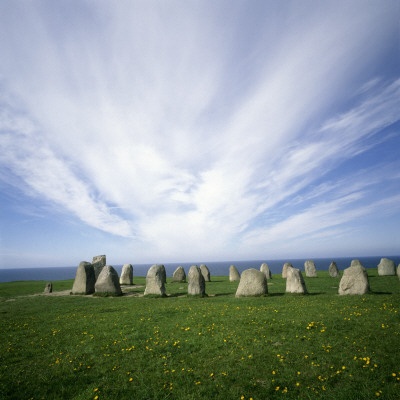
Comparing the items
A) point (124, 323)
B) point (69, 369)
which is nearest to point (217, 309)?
point (124, 323)

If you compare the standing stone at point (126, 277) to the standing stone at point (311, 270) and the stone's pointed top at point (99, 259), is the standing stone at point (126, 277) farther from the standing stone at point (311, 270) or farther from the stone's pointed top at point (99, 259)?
the standing stone at point (311, 270)

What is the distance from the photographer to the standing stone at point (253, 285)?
17.7 metres

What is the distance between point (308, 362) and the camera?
657 cm

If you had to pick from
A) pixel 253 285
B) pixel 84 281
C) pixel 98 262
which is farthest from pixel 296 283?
pixel 98 262

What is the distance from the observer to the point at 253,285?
17891 mm

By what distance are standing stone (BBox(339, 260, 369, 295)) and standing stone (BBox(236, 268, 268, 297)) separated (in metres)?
5.51

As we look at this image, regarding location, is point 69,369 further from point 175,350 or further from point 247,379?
point 247,379

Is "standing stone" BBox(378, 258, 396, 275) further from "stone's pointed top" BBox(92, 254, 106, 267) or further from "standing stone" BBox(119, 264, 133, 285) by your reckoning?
"stone's pointed top" BBox(92, 254, 106, 267)

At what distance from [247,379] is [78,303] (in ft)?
54.7

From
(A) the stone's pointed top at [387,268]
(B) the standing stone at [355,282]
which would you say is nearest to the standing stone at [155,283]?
(B) the standing stone at [355,282]

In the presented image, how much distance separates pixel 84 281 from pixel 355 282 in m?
24.1

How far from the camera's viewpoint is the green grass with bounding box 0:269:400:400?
5664 millimetres

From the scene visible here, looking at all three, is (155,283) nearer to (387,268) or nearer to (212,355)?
(212,355)

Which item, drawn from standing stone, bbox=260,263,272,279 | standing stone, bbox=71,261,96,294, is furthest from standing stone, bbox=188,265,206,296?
standing stone, bbox=260,263,272,279
